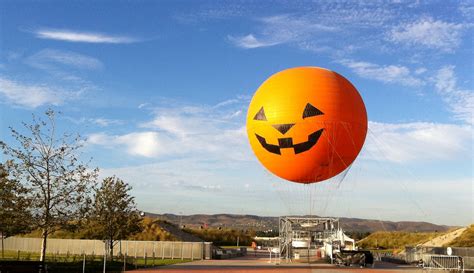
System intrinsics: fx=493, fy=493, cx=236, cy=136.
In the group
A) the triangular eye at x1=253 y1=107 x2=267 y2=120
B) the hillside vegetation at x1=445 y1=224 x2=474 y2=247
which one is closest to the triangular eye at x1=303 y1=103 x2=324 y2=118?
the triangular eye at x1=253 y1=107 x2=267 y2=120

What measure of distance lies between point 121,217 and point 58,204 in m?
17.3

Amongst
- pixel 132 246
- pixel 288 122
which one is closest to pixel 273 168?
pixel 288 122

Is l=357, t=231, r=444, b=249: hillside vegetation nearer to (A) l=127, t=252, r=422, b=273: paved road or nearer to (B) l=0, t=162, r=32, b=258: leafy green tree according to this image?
(A) l=127, t=252, r=422, b=273: paved road

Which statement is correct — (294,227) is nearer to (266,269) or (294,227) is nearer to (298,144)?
(266,269)

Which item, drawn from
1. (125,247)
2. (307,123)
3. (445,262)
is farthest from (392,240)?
(307,123)

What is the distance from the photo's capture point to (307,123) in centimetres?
2056

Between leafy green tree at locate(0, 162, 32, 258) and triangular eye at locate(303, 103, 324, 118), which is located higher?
triangular eye at locate(303, 103, 324, 118)

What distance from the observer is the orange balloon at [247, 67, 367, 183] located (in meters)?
20.6

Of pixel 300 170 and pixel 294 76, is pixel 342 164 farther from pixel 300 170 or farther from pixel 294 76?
pixel 294 76

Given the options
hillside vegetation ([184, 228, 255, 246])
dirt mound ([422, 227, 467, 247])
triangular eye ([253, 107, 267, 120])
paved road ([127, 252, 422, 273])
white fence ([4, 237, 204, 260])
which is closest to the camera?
triangular eye ([253, 107, 267, 120])

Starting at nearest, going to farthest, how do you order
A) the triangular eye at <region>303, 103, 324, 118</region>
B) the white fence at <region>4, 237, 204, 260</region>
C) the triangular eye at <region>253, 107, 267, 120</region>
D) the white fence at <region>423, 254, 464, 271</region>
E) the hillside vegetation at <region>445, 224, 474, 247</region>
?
the triangular eye at <region>303, 103, 324, 118</region> → the triangular eye at <region>253, 107, 267, 120</region> → the white fence at <region>423, 254, 464, 271</region> → the white fence at <region>4, 237, 204, 260</region> → the hillside vegetation at <region>445, 224, 474, 247</region>

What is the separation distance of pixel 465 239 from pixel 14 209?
208 feet

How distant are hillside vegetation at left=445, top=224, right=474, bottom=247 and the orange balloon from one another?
54.6 metres

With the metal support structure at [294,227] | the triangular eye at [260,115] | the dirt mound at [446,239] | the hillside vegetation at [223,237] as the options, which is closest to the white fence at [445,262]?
the metal support structure at [294,227]
